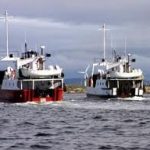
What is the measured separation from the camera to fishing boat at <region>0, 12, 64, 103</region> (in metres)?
113

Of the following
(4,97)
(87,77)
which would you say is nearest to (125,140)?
(4,97)

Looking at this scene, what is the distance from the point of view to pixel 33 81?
114 metres

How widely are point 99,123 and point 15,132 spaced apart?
12036 mm

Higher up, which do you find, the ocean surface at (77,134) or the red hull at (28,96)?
the red hull at (28,96)

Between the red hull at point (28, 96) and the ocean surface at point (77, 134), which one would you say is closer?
the ocean surface at point (77, 134)

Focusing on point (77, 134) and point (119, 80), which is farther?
point (119, 80)

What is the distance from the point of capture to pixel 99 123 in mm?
63188

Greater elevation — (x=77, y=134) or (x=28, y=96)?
(x=28, y=96)

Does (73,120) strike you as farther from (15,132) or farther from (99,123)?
(15,132)

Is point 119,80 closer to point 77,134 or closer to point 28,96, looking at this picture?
point 28,96

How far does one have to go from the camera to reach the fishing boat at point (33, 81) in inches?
4437

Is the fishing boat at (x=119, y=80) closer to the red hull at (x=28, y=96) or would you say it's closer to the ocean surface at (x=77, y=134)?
the red hull at (x=28, y=96)

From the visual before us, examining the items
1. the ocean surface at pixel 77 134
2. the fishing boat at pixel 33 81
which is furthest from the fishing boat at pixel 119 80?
the ocean surface at pixel 77 134

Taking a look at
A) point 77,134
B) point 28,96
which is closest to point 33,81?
point 28,96
